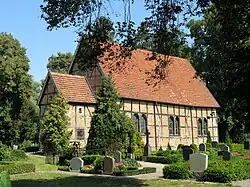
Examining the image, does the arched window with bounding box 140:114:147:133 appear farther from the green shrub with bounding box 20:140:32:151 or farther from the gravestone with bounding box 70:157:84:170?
the green shrub with bounding box 20:140:32:151

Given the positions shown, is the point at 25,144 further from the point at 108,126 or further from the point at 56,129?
the point at 108,126

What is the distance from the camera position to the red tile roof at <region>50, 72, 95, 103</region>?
31703mm

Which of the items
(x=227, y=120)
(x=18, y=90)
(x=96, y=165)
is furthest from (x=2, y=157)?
(x=227, y=120)

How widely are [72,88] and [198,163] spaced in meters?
17.6

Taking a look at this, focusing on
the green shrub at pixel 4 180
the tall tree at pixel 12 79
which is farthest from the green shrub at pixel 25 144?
the green shrub at pixel 4 180

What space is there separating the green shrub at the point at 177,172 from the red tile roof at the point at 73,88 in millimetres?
15199

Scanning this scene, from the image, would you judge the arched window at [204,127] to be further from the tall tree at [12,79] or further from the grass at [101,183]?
the grass at [101,183]

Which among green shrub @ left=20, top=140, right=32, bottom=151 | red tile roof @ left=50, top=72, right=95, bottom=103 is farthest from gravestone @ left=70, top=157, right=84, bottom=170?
green shrub @ left=20, top=140, right=32, bottom=151

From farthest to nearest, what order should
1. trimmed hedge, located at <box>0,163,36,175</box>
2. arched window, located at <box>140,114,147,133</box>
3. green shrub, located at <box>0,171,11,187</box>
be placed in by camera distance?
arched window, located at <box>140,114,147,133</box>, trimmed hedge, located at <box>0,163,36,175</box>, green shrub, located at <box>0,171,11,187</box>

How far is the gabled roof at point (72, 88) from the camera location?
31.7m

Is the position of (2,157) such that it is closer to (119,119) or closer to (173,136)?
(119,119)

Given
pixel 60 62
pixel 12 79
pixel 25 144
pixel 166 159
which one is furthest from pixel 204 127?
pixel 60 62

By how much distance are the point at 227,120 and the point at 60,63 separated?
109ft

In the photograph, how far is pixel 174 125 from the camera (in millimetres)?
38344
